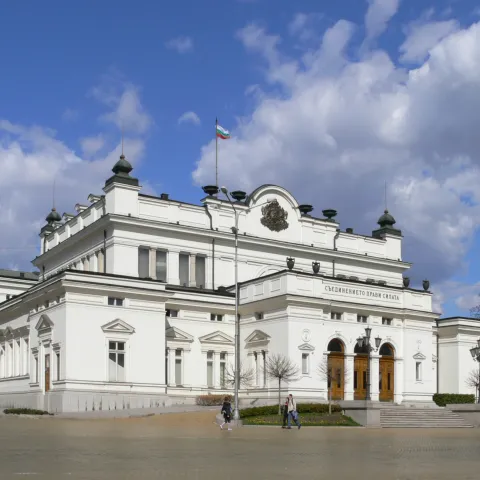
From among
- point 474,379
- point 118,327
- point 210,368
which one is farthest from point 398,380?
point 118,327

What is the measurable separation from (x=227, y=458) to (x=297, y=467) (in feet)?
8.92

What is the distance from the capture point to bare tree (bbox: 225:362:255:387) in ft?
190

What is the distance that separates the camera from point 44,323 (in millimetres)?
53062

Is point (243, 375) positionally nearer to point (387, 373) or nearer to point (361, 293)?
point (361, 293)

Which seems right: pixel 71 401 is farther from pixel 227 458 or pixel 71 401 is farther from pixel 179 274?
pixel 227 458

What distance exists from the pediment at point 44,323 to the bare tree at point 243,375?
14004mm

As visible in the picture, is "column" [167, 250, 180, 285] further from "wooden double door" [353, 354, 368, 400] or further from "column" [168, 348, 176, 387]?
"wooden double door" [353, 354, 368, 400]

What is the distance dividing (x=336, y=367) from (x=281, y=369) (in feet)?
18.7

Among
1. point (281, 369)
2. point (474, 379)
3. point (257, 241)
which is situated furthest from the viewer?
point (474, 379)

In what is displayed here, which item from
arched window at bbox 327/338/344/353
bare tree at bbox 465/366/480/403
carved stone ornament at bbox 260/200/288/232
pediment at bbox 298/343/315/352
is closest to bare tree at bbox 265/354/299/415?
pediment at bbox 298/343/315/352

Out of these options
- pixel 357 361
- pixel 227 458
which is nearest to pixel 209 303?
pixel 357 361

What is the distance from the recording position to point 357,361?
193 feet

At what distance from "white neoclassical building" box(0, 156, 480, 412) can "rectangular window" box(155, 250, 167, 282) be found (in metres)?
0.09

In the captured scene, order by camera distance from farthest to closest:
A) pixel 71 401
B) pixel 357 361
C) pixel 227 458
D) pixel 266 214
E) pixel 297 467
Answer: pixel 266 214 → pixel 357 361 → pixel 71 401 → pixel 227 458 → pixel 297 467
